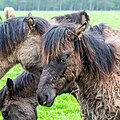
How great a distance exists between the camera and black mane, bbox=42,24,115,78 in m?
5.57

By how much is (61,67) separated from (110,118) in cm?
97

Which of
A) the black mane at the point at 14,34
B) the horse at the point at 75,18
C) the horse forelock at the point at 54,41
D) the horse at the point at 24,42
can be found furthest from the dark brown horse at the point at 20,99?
the horse forelock at the point at 54,41

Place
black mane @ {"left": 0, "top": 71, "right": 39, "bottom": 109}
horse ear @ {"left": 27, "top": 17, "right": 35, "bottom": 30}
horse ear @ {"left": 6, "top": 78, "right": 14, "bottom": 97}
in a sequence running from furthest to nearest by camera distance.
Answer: black mane @ {"left": 0, "top": 71, "right": 39, "bottom": 109} < horse ear @ {"left": 6, "top": 78, "right": 14, "bottom": 97} < horse ear @ {"left": 27, "top": 17, "right": 35, "bottom": 30}

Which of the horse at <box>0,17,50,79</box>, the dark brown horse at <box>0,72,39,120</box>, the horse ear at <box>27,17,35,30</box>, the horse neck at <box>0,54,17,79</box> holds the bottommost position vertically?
the dark brown horse at <box>0,72,39,120</box>

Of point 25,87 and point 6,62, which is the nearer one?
point 6,62

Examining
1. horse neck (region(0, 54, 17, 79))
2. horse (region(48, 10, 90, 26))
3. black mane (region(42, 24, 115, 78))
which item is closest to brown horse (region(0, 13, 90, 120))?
horse neck (region(0, 54, 17, 79))

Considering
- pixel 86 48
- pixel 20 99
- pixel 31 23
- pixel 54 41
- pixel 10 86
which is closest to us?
pixel 54 41

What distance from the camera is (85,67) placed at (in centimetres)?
591

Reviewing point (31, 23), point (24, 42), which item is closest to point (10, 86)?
point (24, 42)

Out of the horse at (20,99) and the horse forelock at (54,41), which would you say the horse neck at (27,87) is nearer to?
the horse at (20,99)

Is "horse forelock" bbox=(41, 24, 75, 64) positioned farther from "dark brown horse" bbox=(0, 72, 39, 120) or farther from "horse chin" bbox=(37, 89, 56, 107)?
"dark brown horse" bbox=(0, 72, 39, 120)

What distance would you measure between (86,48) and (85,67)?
0.25 metres

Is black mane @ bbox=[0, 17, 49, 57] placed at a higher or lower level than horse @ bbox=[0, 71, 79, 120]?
higher

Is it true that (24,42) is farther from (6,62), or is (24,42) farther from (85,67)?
(85,67)
